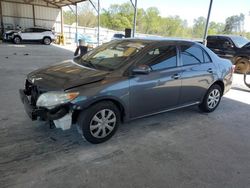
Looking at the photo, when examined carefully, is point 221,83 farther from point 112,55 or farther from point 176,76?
point 112,55

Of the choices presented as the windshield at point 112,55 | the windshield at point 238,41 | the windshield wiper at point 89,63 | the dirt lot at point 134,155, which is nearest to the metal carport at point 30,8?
the windshield at point 238,41

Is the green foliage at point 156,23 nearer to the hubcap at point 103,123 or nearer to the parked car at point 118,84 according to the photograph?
the parked car at point 118,84

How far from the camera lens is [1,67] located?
8.01m

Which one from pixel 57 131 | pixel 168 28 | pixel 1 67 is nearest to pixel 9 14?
pixel 1 67

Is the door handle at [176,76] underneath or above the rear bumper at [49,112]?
above

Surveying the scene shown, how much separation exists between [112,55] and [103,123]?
1157 mm

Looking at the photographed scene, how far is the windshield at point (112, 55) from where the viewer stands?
3203mm

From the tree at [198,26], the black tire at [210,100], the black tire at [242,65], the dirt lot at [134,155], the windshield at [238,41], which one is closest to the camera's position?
the dirt lot at [134,155]

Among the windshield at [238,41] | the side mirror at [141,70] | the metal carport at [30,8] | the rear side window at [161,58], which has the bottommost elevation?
the side mirror at [141,70]

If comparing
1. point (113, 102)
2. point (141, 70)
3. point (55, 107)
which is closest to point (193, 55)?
point (141, 70)

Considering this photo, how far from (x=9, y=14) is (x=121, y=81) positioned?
23085 mm

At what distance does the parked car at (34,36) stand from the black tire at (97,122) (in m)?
19.0

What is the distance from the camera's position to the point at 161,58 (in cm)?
341

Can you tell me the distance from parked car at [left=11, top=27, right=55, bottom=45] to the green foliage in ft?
91.7
